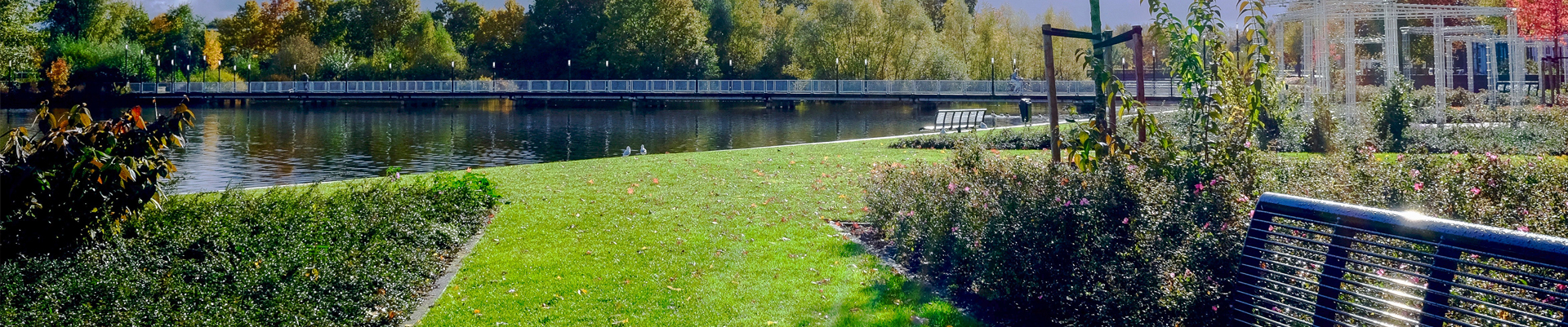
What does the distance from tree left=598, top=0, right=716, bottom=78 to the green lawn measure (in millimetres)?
52912

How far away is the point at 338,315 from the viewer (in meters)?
5.08

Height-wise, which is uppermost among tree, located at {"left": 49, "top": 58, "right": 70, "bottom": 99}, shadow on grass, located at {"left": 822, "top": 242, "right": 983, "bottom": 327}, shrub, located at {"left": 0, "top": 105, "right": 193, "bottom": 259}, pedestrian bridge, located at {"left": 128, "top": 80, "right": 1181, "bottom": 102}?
tree, located at {"left": 49, "top": 58, "right": 70, "bottom": 99}

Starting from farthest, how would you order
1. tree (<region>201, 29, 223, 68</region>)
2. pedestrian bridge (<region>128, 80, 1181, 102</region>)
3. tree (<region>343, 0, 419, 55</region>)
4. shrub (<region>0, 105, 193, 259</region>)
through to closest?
1. tree (<region>201, 29, 223, 68</region>)
2. tree (<region>343, 0, 419, 55</region>)
3. pedestrian bridge (<region>128, 80, 1181, 102</region>)
4. shrub (<region>0, 105, 193, 259</region>)

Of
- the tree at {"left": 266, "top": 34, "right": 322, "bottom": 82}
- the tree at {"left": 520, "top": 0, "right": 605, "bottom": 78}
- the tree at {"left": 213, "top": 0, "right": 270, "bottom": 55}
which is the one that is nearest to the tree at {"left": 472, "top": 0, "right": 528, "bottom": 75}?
the tree at {"left": 520, "top": 0, "right": 605, "bottom": 78}

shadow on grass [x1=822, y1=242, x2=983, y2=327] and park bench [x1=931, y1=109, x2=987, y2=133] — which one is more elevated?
park bench [x1=931, y1=109, x2=987, y2=133]

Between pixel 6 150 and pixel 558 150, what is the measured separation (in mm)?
23871

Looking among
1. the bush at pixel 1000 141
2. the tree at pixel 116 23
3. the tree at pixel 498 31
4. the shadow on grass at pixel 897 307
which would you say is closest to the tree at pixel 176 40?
the tree at pixel 116 23

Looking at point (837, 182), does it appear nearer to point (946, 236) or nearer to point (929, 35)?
point (946, 236)

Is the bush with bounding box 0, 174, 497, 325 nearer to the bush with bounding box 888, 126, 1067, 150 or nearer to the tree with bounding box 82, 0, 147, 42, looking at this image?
the bush with bounding box 888, 126, 1067, 150

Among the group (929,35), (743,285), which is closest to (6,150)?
(743,285)

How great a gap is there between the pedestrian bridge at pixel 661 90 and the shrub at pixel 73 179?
4077cm

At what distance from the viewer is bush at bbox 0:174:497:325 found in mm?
4133

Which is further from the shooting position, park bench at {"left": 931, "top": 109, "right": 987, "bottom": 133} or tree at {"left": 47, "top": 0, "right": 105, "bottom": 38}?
tree at {"left": 47, "top": 0, "right": 105, "bottom": 38}

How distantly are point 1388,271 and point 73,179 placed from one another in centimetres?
520
